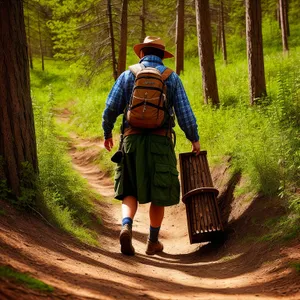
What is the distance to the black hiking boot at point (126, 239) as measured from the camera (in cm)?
532

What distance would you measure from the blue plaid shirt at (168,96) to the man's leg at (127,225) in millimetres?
1225

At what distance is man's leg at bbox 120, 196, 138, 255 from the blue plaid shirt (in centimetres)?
123

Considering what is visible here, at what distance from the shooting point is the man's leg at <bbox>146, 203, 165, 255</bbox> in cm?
590

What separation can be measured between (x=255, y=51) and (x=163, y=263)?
7187 millimetres

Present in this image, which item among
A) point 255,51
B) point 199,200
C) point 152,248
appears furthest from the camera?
point 255,51

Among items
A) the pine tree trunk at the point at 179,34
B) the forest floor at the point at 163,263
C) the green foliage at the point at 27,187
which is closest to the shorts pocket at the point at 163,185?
the forest floor at the point at 163,263

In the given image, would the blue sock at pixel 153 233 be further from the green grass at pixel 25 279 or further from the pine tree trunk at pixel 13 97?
the green grass at pixel 25 279

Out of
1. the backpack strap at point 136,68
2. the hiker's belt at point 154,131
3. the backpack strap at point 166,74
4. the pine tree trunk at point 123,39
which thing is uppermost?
the pine tree trunk at point 123,39

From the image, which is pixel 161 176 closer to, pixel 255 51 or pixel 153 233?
pixel 153 233

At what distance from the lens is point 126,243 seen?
542 cm

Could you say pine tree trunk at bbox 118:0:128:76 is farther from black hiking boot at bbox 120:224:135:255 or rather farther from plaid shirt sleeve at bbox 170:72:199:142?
black hiking boot at bbox 120:224:135:255

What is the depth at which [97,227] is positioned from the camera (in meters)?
7.75

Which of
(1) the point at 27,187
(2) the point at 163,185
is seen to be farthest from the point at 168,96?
(1) the point at 27,187

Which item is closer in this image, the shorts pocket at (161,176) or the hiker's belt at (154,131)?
the shorts pocket at (161,176)
